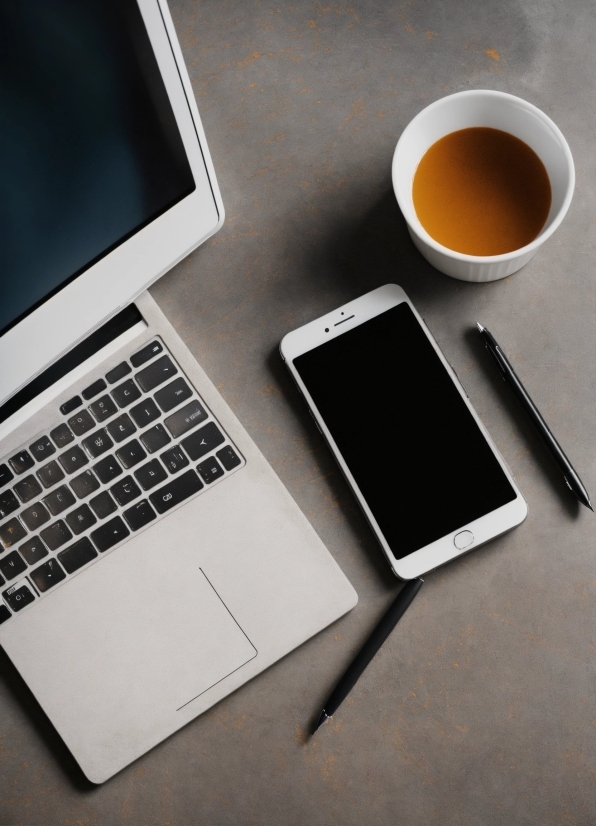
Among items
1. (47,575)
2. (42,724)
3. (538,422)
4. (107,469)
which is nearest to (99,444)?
(107,469)

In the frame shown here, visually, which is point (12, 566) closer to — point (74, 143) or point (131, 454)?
point (131, 454)

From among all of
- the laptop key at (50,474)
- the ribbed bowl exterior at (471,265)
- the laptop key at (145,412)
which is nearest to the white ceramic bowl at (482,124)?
the ribbed bowl exterior at (471,265)

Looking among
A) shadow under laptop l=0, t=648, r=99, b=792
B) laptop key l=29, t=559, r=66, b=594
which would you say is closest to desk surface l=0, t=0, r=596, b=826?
shadow under laptop l=0, t=648, r=99, b=792

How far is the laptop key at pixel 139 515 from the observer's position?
0.61 meters

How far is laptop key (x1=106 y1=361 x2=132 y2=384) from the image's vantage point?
0.62 meters

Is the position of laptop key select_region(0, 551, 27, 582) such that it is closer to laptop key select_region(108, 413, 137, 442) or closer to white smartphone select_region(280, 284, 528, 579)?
laptop key select_region(108, 413, 137, 442)

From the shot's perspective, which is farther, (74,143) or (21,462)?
(21,462)

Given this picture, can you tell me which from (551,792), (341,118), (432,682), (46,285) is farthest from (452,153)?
(551,792)

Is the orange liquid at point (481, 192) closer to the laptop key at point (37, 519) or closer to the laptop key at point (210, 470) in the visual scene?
the laptop key at point (210, 470)

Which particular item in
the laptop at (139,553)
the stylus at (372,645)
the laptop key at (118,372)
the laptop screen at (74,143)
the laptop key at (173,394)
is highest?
the laptop screen at (74,143)

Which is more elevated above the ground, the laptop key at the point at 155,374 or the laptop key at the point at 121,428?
the laptop key at the point at 155,374

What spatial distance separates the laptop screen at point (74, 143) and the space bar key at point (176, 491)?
0.67 ft

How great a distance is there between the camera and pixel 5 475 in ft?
2.02

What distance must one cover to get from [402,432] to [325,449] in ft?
A: 0.25
